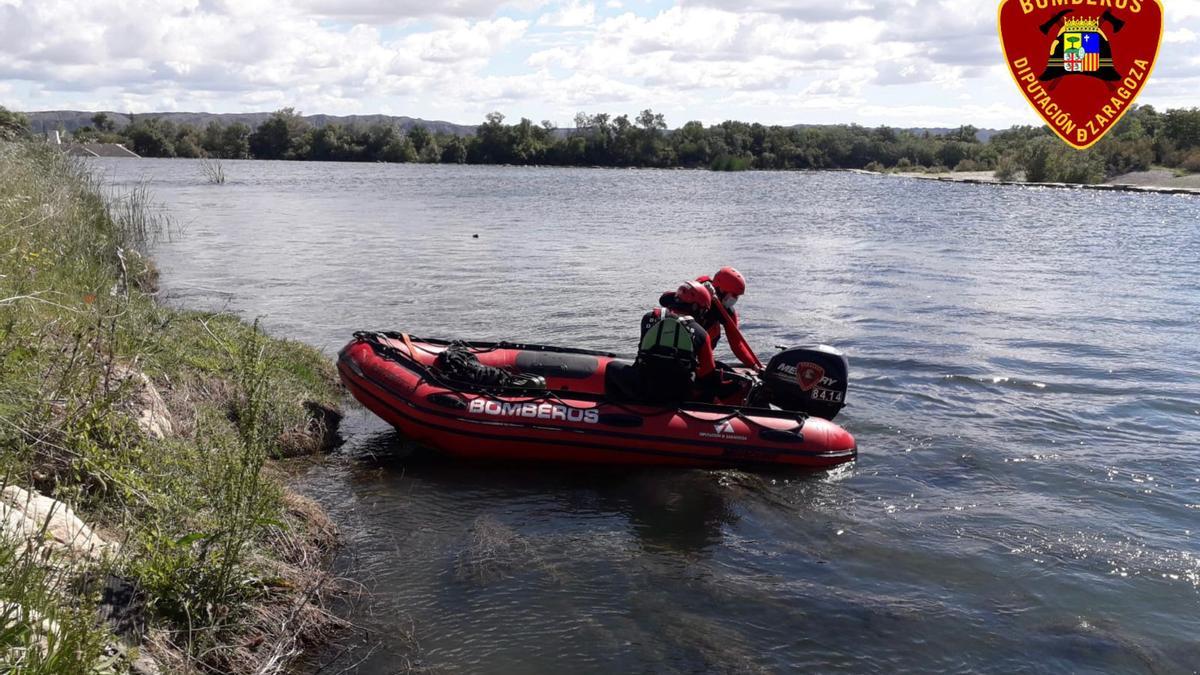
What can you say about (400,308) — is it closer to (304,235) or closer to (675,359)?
(675,359)

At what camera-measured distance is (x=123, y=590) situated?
383 cm

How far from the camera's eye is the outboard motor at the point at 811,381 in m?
8.02

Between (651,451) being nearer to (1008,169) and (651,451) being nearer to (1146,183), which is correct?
(1146,183)

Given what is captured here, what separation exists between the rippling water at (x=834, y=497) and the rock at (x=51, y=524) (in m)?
1.29

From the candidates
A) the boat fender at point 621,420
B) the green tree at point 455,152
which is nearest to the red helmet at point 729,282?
the boat fender at point 621,420

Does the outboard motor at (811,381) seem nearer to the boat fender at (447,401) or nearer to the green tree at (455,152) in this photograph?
the boat fender at (447,401)

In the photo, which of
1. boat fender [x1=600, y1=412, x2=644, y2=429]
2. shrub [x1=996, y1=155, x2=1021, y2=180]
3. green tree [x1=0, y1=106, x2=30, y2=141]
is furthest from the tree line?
boat fender [x1=600, y1=412, x2=644, y2=429]

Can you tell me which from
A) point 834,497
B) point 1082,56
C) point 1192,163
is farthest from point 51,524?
point 1192,163

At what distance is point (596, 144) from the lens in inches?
3049

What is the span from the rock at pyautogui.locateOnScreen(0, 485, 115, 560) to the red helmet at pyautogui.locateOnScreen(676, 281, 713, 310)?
4.82 m

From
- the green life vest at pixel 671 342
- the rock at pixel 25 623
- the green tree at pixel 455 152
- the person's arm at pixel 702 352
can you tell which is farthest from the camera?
the green tree at pixel 455 152

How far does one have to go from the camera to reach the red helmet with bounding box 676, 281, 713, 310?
7.79 m

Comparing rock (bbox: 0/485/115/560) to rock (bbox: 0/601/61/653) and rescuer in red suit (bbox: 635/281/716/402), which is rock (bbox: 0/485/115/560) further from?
rescuer in red suit (bbox: 635/281/716/402)

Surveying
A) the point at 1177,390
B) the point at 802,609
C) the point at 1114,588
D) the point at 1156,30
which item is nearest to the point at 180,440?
the point at 802,609
